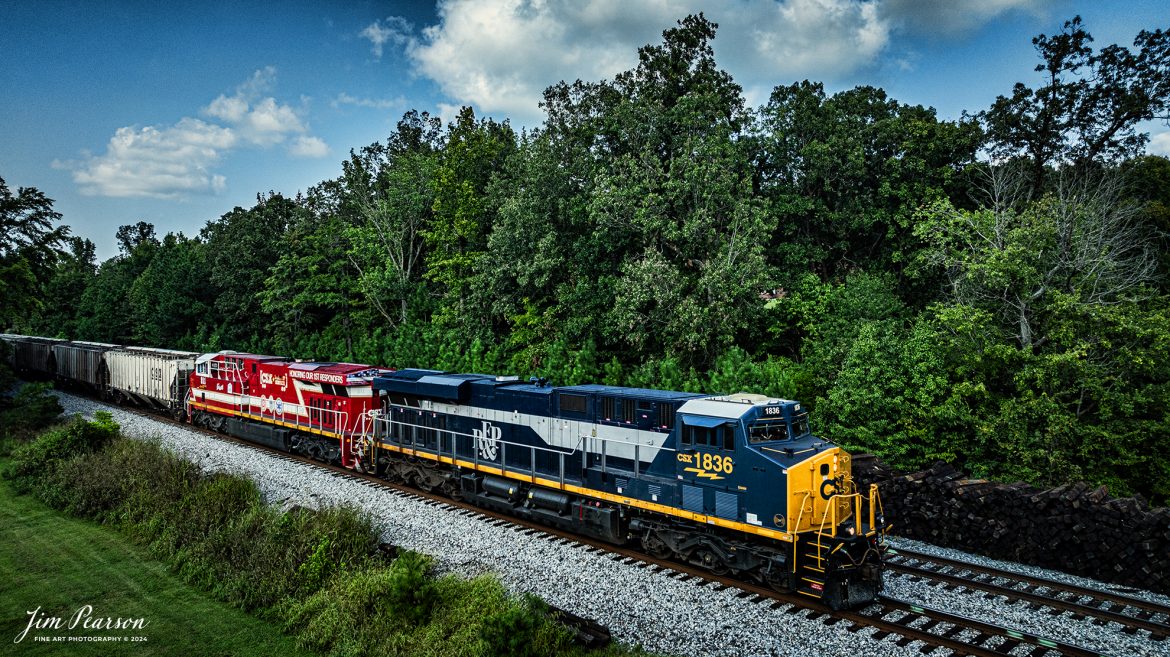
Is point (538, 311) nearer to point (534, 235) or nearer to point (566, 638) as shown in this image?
point (534, 235)

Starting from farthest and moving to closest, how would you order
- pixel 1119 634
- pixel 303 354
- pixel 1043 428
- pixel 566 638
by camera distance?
pixel 303 354, pixel 1043 428, pixel 1119 634, pixel 566 638

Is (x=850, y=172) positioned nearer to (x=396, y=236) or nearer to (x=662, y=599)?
(x=662, y=599)

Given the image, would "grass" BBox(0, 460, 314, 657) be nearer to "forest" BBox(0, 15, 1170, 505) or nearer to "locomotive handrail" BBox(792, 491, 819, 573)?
"locomotive handrail" BBox(792, 491, 819, 573)

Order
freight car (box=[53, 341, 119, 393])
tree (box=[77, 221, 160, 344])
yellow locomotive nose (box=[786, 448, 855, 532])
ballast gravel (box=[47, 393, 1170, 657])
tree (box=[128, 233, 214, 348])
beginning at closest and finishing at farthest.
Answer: ballast gravel (box=[47, 393, 1170, 657]) < yellow locomotive nose (box=[786, 448, 855, 532]) < freight car (box=[53, 341, 119, 393]) < tree (box=[128, 233, 214, 348]) < tree (box=[77, 221, 160, 344])

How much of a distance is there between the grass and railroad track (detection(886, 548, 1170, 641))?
10328 millimetres

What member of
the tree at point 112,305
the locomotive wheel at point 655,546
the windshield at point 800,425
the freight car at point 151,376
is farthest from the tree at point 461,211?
the tree at point 112,305

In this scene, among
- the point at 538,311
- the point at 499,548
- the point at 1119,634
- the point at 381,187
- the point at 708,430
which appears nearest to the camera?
the point at 1119,634

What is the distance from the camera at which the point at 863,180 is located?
25.0 meters

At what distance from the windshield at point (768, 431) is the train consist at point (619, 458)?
24mm

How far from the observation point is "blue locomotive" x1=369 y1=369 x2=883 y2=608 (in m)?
9.97

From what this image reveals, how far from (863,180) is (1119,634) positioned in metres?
19.1

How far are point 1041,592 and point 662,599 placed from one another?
6272mm

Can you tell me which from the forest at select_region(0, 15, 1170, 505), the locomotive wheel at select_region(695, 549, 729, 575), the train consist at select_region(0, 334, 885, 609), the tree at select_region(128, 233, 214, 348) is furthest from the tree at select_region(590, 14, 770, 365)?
the tree at select_region(128, 233, 214, 348)

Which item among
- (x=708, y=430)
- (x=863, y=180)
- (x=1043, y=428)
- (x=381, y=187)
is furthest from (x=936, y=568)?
(x=381, y=187)
